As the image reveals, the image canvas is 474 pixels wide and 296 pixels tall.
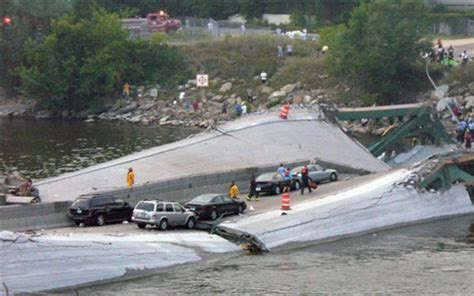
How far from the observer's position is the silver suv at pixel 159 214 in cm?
4947

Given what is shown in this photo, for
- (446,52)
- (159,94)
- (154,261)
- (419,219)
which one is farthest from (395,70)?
(154,261)

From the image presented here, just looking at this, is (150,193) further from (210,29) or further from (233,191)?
(210,29)

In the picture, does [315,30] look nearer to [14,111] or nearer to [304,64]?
[304,64]

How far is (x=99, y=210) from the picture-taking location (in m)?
50.3

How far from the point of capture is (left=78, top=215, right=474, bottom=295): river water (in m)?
43.2

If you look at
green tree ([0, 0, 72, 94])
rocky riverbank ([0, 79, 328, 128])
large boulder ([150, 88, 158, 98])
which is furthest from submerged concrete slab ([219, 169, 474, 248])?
green tree ([0, 0, 72, 94])

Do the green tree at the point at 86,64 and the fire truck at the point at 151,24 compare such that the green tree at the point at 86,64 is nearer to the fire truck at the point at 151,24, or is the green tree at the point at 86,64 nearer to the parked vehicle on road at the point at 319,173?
the fire truck at the point at 151,24

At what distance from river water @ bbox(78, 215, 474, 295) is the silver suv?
11.4 ft

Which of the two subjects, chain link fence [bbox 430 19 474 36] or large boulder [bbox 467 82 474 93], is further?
chain link fence [bbox 430 19 474 36]

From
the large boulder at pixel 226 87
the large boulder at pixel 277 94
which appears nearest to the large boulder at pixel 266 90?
the large boulder at pixel 277 94

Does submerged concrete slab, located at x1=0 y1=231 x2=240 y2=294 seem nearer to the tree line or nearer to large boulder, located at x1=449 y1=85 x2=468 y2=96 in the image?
large boulder, located at x1=449 y1=85 x2=468 y2=96

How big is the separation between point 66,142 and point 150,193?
35087mm

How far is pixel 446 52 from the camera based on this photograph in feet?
343

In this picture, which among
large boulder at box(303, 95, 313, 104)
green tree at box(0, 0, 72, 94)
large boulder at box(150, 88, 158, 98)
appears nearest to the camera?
large boulder at box(303, 95, 313, 104)
